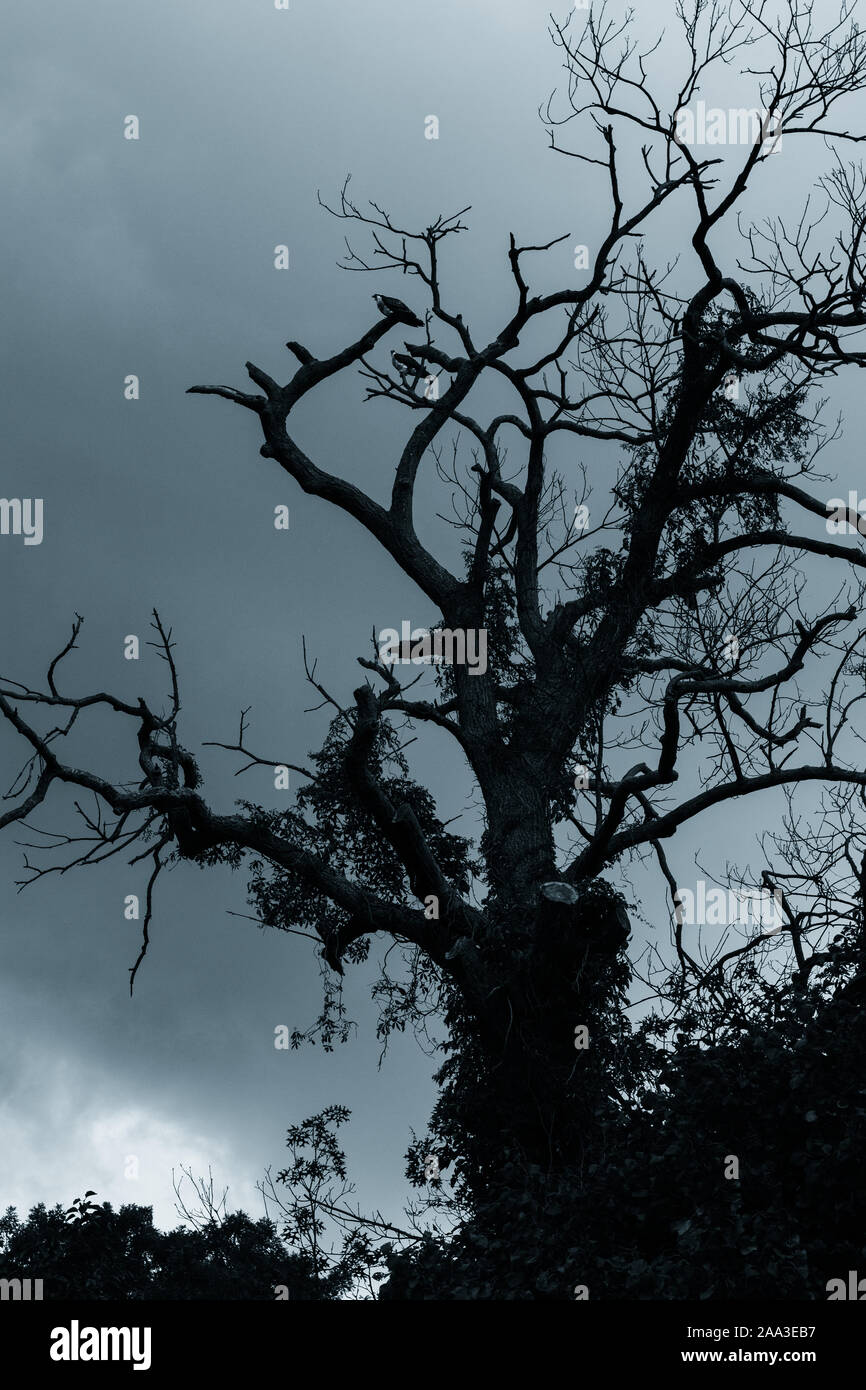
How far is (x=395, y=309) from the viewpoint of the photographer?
629 inches

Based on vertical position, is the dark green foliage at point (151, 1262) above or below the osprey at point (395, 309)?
below

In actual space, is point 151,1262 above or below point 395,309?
below

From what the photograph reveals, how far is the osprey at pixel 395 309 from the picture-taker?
15.9m

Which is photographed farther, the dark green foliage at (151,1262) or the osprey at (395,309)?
the osprey at (395,309)

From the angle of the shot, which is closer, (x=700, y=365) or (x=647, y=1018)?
(x=647, y=1018)

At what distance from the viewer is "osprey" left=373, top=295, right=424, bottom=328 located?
52.3ft

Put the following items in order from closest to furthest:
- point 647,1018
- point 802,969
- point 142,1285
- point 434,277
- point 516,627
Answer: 1. point 802,969
2. point 647,1018
3. point 142,1285
4. point 516,627
5. point 434,277

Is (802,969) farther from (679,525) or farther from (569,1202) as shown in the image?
(679,525)

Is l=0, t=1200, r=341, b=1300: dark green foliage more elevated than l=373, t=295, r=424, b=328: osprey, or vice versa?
l=373, t=295, r=424, b=328: osprey

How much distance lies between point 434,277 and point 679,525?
15.6 feet

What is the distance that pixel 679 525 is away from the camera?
1545 cm

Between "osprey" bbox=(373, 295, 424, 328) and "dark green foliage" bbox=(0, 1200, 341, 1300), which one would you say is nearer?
"dark green foliage" bbox=(0, 1200, 341, 1300)
